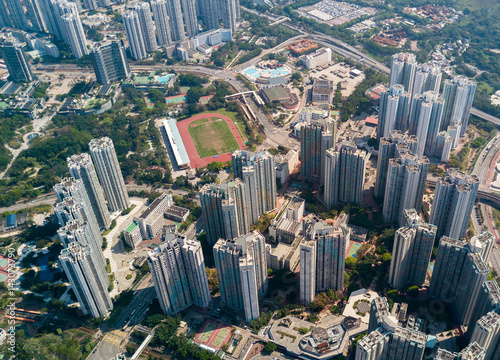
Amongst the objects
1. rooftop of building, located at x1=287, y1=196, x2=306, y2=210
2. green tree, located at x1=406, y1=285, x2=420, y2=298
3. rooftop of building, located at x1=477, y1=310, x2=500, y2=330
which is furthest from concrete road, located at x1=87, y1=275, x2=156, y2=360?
rooftop of building, located at x1=477, y1=310, x2=500, y2=330

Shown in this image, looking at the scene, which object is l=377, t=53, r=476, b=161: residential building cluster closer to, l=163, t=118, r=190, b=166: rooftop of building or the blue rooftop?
l=163, t=118, r=190, b=166: rooftop of building

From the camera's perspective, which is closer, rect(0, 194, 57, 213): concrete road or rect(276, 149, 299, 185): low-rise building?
rect(276, 149, 299, 185): low-rise building

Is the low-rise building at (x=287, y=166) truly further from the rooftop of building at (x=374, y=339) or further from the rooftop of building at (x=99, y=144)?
the rooftop of building at (x=374, y=339)

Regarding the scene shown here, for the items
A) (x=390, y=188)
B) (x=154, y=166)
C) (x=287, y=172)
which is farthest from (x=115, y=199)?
(x=390, y=188)

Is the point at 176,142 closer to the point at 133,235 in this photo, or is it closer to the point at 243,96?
the point at 243,96

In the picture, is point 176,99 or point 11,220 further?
point 176,99

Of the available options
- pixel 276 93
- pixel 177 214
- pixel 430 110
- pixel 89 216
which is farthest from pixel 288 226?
pixel 276 93

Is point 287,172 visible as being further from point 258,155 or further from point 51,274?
point 51,274
